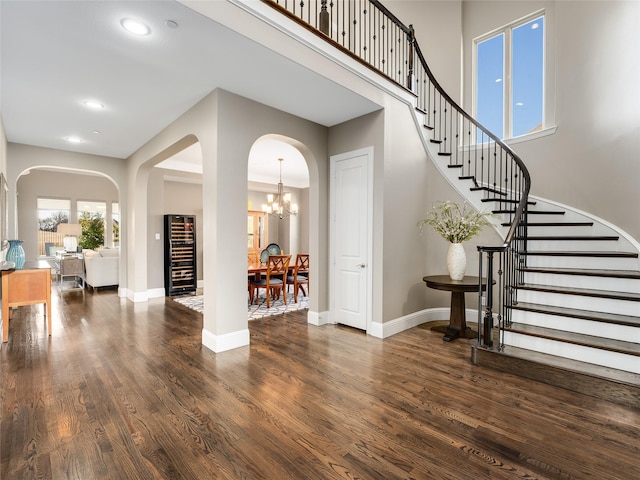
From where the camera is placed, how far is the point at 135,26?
92.2 inches

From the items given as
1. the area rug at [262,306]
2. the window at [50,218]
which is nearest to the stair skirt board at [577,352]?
the area rug at [262,306]

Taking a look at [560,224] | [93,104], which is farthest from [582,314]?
[93,104]

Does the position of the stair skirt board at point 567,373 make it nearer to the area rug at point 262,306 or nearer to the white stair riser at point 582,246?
the white stair riser at point 582,246

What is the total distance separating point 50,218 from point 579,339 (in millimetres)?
11693

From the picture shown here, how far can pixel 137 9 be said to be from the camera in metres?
2.16

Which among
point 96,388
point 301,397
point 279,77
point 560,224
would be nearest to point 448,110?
point 560,224

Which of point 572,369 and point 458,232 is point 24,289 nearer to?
point 458,232

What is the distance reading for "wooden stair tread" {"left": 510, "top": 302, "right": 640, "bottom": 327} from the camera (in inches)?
108

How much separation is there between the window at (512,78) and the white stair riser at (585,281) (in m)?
2.90

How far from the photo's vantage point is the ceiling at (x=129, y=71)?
227 cm

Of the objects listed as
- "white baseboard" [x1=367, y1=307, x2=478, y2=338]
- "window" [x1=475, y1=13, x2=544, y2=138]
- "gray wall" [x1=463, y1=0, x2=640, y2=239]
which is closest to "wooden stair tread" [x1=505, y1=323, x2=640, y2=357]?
"white baseboard" [x1=367, y1=307, x2=478, y2=338]

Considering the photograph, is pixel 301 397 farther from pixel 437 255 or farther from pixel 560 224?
pixel 560 224

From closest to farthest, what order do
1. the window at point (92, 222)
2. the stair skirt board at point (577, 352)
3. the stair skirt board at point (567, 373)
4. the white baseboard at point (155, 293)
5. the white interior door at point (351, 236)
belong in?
the stair skirt board at point (567, 373) → the stair skirt board at point (577, 352) → the white interior door at point (351, 236) → the white baseboard at point (155, 293) → the window at point (92, 222)

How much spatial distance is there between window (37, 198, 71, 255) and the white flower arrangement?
9902mm
